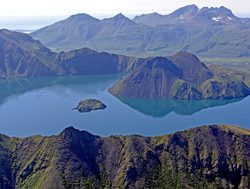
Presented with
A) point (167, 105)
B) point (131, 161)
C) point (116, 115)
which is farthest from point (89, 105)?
point (131, 161)

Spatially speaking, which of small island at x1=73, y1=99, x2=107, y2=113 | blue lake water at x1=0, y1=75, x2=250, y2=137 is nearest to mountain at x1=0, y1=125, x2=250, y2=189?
blue lake water at x1=0, y1=75, x2=250, y2=137

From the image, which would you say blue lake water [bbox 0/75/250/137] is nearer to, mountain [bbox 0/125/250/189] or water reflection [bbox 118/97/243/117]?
water reflection [bbox 118/97/243/117]

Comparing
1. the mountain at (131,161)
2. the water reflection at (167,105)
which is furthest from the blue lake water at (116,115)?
the mountain at (131,161)

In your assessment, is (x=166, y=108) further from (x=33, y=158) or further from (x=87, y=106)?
(x=33, y=158)

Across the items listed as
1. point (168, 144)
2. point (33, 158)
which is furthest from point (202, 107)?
point (33, 158)

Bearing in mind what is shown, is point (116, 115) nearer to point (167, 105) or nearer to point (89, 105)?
point (89, 105)

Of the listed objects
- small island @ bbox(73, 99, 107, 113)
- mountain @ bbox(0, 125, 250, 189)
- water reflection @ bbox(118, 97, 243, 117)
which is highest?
mountain @ bbox(0, 125, 250, 189)
